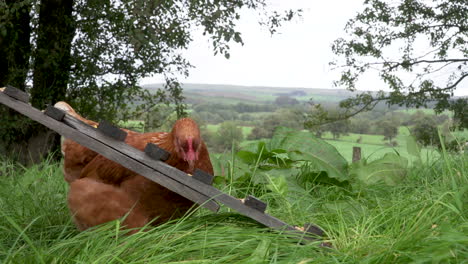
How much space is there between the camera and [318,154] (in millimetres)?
4012

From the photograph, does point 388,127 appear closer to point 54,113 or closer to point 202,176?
point 202,176

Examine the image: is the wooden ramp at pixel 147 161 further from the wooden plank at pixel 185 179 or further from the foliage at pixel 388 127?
the foliage at pixel 388 127

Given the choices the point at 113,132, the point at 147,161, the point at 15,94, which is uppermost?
the point at 15,94

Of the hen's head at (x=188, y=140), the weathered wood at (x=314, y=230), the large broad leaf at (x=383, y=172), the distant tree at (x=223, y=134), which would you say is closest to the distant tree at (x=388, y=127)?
the distant tree at (x=223, y=134)

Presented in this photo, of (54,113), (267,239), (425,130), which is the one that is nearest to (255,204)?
(267,239)

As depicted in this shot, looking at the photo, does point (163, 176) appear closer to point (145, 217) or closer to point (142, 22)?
point (145, 217)

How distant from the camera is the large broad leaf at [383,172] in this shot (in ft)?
13.3

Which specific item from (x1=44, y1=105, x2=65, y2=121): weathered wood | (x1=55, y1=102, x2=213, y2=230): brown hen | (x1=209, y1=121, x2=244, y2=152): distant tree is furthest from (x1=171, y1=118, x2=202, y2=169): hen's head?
(x1=209, y1=121, x2=244, y2=152): distant tree

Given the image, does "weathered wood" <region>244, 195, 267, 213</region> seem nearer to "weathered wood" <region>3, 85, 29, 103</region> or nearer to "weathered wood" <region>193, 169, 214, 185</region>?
"weathered wood" <region>193, 169, 214, 185</region>

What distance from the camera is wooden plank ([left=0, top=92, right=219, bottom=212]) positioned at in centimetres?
236

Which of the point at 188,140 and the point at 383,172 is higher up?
the point at 188,140

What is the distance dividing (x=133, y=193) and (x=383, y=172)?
236cm

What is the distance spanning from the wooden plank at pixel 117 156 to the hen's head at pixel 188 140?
0.43 feet

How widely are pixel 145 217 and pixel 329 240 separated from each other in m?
0.92
